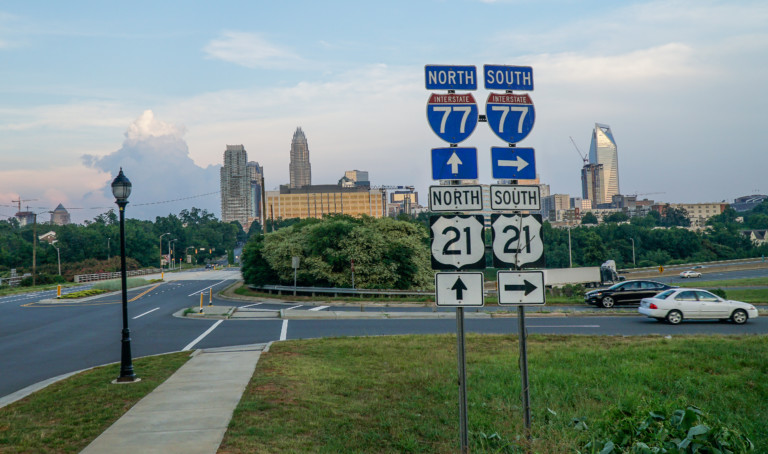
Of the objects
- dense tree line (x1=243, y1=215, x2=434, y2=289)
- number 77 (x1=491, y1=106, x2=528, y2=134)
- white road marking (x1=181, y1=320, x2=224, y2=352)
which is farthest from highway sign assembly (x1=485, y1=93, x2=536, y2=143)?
dense tree line (x1=243, y1=215, x2=434, y2=289)

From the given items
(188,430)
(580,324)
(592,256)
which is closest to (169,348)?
(188,430)

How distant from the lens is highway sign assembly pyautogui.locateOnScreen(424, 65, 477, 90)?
628 cm

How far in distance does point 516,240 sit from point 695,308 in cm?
1819

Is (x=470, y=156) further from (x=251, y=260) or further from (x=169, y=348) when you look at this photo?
(x=251, y=260)

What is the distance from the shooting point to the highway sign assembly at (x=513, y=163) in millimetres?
6250

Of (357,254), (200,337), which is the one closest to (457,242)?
(200,337)

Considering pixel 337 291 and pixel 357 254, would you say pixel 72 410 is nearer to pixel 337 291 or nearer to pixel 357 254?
pixel 337 291

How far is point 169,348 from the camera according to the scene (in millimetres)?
16750

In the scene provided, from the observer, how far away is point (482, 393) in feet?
29.6

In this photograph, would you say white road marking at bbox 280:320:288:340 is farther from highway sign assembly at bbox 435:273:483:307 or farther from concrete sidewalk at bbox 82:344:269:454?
highway sign assembly at bbox 435:273:483:307

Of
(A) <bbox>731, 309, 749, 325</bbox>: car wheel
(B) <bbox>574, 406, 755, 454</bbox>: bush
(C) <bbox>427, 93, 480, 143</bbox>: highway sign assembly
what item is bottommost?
(A) <bbox>731, 309, 749, 325</bbox>: car wheel

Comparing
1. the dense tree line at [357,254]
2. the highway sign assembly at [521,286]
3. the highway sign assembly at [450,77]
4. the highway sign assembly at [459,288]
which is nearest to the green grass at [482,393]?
the highway sign assembly at [521,286]

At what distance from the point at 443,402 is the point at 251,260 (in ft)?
122

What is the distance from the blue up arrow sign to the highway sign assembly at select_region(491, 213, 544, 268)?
0.57m
